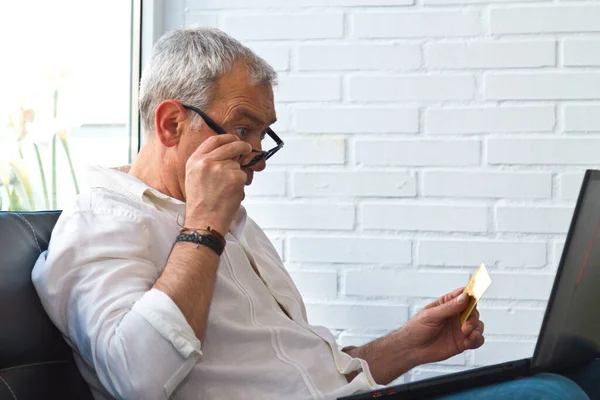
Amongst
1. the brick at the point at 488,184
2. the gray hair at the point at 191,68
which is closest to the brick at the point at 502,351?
the brick at the point at 488,184

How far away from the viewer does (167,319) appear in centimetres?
113

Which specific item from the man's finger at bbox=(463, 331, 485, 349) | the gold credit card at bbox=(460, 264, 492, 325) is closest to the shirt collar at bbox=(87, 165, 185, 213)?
the gold credit card at bbox=(460, 264, 492, 325)

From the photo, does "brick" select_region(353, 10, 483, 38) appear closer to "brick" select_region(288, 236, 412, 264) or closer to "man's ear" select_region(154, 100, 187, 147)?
"brick" select_region(288, 236, 412, 264)

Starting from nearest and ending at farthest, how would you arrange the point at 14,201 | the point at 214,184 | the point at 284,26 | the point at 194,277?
the point at 194,277 → the point at 214,184 → the point at 14,201 → the point at 284,26

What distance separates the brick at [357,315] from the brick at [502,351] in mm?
214

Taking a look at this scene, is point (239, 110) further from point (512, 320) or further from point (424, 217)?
point (512, 320)

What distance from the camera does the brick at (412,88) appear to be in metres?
2.06

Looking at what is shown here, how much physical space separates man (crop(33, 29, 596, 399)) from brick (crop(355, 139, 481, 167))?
503 mm

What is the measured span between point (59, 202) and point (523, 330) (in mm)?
1216

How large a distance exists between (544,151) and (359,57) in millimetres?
528

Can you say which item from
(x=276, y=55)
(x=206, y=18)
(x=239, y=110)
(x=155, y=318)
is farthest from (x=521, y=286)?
(x=155, y=318)

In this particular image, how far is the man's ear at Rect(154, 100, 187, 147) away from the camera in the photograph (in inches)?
56.7

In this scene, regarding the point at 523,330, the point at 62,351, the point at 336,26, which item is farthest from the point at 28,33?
the point at 523,330

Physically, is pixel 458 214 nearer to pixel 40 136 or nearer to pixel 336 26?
pixel 336 26
